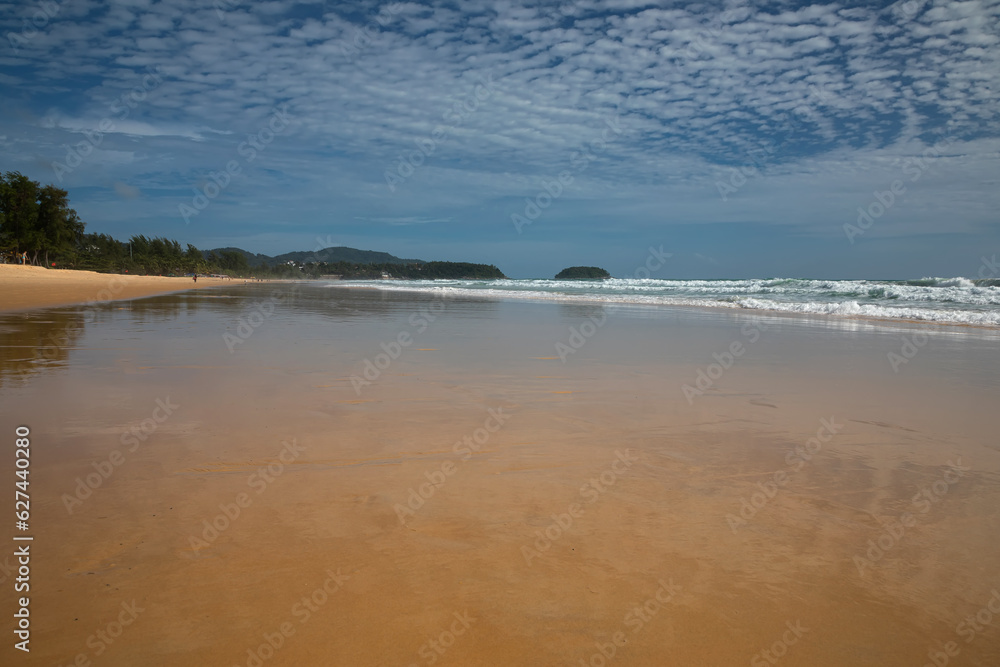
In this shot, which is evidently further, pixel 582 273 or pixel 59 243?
pixel 582 273

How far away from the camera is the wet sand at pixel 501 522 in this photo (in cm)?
188

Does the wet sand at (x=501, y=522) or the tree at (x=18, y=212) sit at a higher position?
the tree at (x=18, y=212)

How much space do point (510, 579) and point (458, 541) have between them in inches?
14.0

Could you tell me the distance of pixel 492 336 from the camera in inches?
403

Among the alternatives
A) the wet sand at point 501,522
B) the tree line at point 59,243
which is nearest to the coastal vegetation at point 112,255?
the tree line at point 59,243

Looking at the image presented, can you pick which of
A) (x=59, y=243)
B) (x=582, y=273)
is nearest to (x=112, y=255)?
(x=59, y=243)

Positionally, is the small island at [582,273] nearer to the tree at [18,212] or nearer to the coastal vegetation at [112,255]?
the coastal vegetation at [112,255]

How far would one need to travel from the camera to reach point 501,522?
265cm

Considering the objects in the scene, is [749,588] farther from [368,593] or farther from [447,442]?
[447,442]

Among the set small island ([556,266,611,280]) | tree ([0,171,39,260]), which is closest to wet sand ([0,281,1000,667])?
tree ([0,171,39,260])

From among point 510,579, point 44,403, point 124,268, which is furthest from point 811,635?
point 124,268

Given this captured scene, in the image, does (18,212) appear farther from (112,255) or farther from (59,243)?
(112,255)

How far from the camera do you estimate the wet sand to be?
1.88m

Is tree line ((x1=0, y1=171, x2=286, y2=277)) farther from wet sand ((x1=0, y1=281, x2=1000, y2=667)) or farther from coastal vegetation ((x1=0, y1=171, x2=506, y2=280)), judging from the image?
wet sand ((x1=0, y1=281, x2=1000, y2=667))
